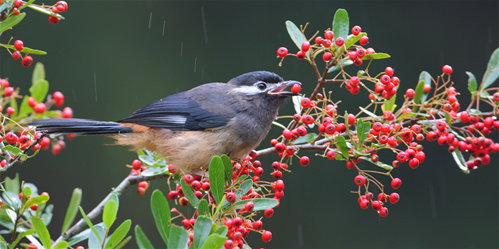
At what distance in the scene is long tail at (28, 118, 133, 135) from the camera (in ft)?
8.31

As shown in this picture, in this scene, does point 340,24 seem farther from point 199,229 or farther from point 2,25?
point 2,25

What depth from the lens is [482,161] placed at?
231 centimetres

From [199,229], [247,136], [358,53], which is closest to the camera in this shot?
[199,229]

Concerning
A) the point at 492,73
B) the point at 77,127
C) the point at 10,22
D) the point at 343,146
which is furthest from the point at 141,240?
the point at 492,73

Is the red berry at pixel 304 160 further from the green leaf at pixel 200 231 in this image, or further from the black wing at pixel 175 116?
the black wing at pixel 175 116

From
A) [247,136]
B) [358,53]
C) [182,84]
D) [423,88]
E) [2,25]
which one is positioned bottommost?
[182,84]

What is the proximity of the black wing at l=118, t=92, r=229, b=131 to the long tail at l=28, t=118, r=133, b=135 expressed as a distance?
120mm

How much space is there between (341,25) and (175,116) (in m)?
1.51

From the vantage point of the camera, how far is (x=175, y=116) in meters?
3.28

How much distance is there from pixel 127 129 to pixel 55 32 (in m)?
4.60

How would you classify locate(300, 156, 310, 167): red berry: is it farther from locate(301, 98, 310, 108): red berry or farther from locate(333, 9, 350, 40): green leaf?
locate(333, 9, 350, 40): green leaf

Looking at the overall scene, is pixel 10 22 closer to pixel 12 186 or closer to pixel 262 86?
pixel 12 186

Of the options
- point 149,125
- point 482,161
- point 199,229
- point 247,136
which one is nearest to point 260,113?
point 247,136

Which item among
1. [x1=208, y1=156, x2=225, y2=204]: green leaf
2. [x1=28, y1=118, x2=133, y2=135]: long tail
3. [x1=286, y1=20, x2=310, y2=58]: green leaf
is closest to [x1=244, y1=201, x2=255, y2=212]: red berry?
[x1=208, y1=156, x2=225, y2=204]: green leaf
